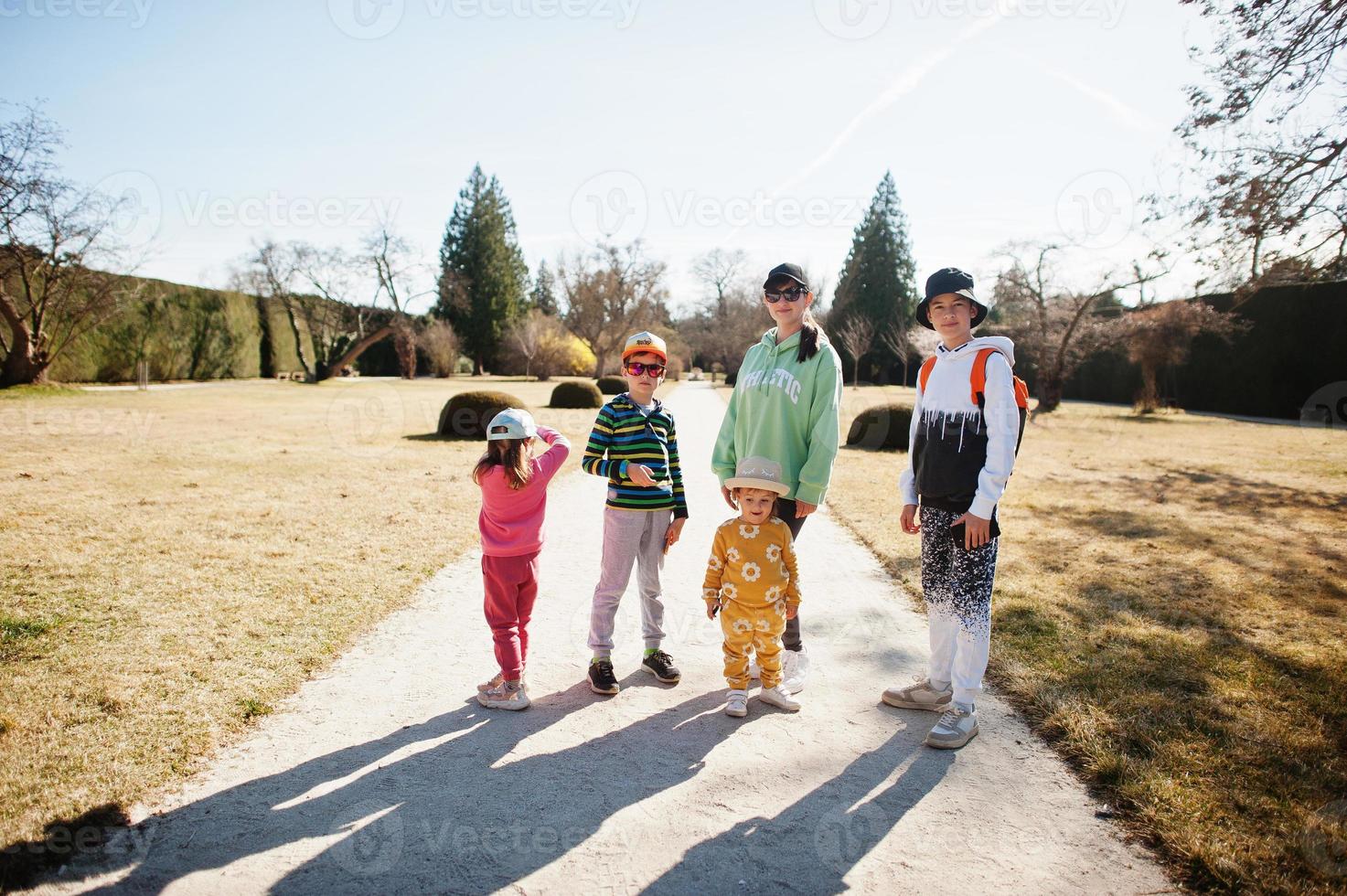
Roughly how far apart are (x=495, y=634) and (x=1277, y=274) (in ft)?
37.7

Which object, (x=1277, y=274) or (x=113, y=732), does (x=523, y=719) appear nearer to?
(x=113, y=732)

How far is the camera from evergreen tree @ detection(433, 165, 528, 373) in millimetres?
47219

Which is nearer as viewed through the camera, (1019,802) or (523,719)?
(1019,802)

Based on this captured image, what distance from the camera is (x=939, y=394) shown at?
296 centimetres

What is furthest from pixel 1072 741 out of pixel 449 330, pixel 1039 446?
pixel 449 330

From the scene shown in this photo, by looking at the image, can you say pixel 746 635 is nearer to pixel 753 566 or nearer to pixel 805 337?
pixel 753 566

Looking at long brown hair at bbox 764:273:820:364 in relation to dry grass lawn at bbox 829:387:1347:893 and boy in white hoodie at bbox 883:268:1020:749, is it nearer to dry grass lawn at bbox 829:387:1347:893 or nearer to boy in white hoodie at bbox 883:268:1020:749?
boy in white hoodie at bbox 883:268:1020:749

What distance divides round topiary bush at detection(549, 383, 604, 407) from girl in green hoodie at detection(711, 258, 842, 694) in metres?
17.5

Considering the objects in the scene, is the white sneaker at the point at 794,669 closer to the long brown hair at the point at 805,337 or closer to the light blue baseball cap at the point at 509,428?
the long brown hair at the point at 805,337

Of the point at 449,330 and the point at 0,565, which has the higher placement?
the point at 449,330

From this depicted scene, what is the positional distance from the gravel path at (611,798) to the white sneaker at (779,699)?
0.05 meters

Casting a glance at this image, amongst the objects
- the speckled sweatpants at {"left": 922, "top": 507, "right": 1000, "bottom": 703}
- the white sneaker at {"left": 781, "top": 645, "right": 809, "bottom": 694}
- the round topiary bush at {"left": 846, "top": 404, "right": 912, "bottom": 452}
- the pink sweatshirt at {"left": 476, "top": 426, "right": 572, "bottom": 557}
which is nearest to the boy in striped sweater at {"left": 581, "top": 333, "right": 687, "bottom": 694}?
the pink sweatshirt at {"left": 476, "top": 426, "right": 572, "bottom": 557}

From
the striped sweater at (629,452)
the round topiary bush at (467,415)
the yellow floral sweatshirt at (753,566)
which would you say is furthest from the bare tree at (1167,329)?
the striped sweater at (629,452)

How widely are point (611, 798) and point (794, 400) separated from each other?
176 centimetres
